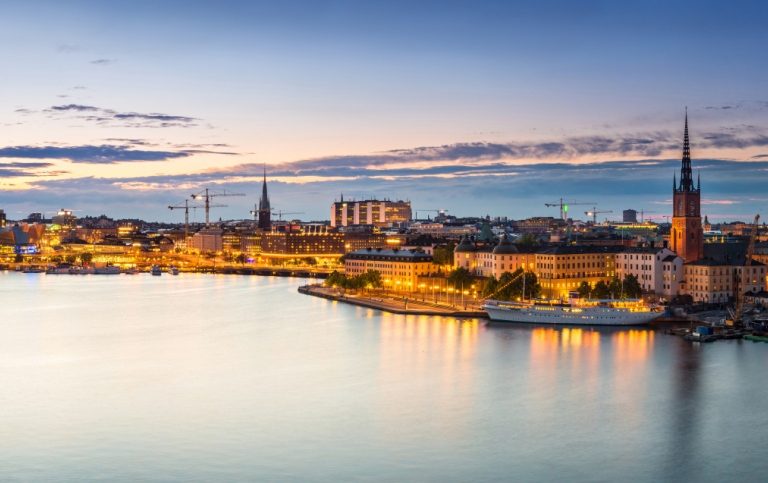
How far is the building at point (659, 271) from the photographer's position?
79.7ft

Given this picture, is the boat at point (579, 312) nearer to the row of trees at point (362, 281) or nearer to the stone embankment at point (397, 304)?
the stone embankment at point (397, 304)

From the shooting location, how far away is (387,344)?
703 inches

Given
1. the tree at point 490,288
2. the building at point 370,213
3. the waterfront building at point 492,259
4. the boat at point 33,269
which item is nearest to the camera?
the tree at point 490,288

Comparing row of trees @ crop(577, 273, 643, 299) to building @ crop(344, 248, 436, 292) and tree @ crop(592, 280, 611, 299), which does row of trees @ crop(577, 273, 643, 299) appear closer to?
tree @ crop(592, 280, 611, 299)

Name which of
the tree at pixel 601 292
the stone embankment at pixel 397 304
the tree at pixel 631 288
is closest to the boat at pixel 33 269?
the stone embankment at pixel 397 304

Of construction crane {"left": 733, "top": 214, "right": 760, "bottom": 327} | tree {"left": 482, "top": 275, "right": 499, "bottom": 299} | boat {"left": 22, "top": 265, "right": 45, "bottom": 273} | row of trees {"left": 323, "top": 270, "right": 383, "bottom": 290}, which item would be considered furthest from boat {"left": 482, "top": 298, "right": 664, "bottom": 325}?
boat {"left": 22, "top": 265, "right": 45, "bottom": 273}

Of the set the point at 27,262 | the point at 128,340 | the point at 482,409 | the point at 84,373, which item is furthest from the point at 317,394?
the point at 27,262

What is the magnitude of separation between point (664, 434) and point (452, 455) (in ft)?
8.75

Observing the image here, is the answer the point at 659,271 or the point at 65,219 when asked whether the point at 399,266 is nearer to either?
the point at 659,271

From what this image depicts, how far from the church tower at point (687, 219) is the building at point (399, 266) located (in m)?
8.08

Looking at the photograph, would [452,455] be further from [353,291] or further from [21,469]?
[353,291]

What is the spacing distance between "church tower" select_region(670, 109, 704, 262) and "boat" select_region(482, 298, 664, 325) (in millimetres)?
4342

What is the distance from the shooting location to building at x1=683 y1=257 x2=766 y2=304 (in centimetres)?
2348

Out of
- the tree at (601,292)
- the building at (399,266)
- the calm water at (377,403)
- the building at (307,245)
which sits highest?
the building at (307,245)
